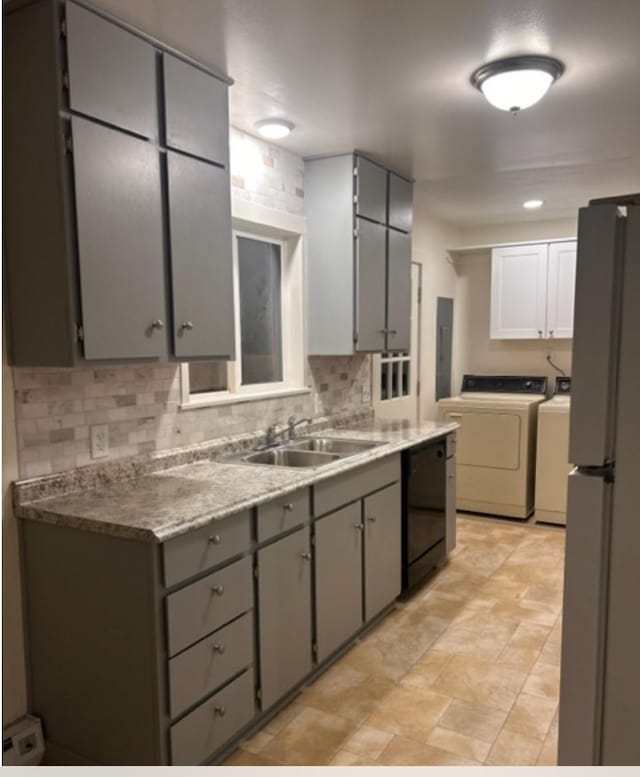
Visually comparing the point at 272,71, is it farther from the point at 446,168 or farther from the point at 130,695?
the point at 130,695

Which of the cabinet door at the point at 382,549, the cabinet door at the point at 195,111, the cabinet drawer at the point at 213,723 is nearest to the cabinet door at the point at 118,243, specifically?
the cabinet door at the point at 195,111

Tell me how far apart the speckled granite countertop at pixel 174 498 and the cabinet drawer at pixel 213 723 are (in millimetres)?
601

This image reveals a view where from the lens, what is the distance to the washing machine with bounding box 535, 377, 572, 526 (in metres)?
4.62

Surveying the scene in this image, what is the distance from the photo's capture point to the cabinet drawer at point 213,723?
181 centimetres

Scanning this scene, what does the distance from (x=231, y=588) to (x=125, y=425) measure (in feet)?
A: 2.45

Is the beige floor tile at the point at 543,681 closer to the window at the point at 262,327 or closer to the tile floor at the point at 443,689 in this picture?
the tile floor at the point at 443,689

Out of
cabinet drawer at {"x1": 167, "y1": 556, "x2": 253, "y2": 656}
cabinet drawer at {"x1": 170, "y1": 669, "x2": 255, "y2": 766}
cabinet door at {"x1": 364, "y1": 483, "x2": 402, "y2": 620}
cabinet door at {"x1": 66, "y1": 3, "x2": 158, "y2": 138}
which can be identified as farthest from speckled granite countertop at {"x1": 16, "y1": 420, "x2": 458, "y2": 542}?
cabinet door at {"x1": 66, "y1": 3, "x2": 158, "y2": 138}

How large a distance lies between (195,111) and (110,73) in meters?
0.38

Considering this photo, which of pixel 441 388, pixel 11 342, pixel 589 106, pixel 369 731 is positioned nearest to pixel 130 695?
pixel 369 731

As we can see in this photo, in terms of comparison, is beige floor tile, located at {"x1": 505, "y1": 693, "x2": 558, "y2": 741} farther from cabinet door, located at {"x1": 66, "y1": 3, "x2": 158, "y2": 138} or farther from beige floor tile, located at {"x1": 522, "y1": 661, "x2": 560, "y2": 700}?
cabinet door, located at {"x1": 66, "y1": 3, "x2": 158, "y2": 138}

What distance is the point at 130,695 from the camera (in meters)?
1.77

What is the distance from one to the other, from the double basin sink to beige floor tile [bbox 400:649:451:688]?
3.19 feet

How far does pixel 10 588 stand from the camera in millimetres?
1953

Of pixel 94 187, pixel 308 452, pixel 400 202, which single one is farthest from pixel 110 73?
pixel 400 202
